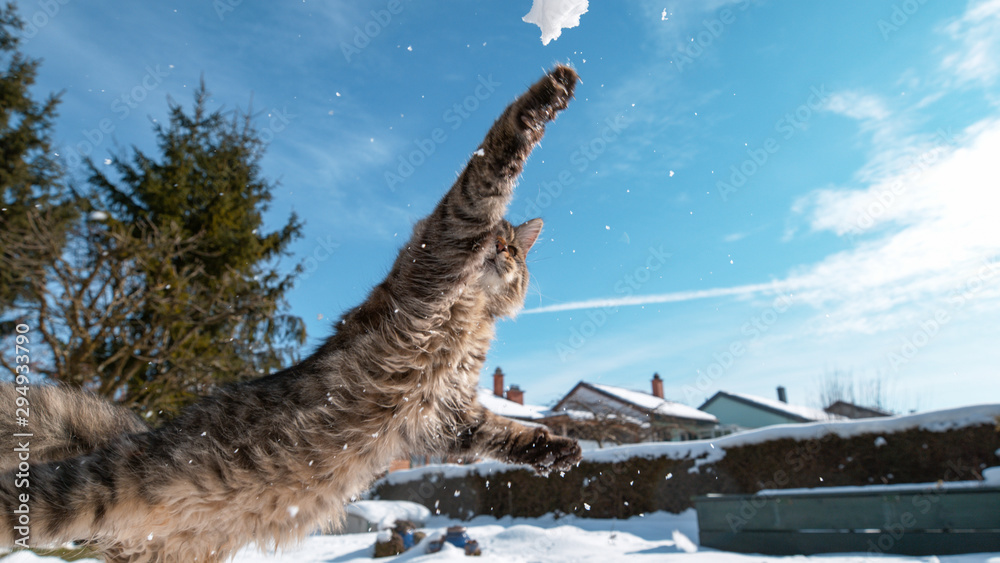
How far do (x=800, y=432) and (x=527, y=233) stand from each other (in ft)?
30.8

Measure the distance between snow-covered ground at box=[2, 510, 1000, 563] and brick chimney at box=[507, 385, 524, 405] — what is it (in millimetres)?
9278

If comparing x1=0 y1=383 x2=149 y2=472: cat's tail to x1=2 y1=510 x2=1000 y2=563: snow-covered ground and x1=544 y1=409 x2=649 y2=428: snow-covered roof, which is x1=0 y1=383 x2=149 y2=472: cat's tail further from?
x1=544 y1=409 x2=649 y2=428: snow-covered roof

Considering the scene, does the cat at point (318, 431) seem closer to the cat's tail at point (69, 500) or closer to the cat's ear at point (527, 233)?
the cat's tail at point (69, 500)

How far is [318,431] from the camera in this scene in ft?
7.52

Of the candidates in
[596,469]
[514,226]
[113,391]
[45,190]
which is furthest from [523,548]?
[45,190]

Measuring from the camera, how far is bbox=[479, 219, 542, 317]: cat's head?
107 inches

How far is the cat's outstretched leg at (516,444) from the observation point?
2.67m

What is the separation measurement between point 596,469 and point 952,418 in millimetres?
6638

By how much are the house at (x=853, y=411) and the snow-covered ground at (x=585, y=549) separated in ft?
39.1

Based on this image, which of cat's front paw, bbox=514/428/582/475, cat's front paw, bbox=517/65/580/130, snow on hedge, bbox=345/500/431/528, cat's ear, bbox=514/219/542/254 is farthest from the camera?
snow on hedge, bbox=345/500/431/528

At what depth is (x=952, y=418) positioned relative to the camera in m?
8.81

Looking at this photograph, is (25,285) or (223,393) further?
(25,285)

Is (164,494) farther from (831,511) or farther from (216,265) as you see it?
(216,265)

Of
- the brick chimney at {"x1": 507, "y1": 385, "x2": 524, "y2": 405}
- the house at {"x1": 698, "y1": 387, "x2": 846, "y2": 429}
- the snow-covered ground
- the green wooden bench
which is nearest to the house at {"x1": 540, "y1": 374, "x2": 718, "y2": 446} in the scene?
the brick chimney at {"x1": 507, "y1": 385, "x2": 524, "y2": 405}
